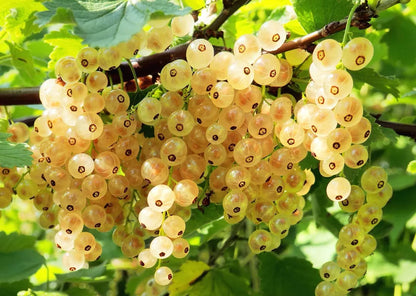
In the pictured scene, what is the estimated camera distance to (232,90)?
86cm

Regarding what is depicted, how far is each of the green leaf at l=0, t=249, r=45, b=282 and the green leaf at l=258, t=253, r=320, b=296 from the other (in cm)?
54

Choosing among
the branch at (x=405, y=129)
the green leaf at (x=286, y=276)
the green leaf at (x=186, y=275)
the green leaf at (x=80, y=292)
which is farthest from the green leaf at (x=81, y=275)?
the branch at (x=405, y=129)

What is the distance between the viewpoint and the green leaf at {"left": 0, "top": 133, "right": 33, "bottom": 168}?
3.06 ft

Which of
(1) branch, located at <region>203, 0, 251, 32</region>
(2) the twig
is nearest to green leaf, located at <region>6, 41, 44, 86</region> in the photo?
(1) branch, located at <region>203, 0, 251, 32</region>

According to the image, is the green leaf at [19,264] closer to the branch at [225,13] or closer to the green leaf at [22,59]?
the green leaf at [22,59]

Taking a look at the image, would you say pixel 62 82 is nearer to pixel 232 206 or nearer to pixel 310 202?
pixel 232 206

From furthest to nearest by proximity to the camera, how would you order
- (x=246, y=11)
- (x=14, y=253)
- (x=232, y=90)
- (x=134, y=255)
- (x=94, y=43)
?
(x=246, y=11), (x=14, y=253), (x=134, y=255), (x=232, y=90), (x=94, y=43)

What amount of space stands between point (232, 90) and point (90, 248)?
35 cm

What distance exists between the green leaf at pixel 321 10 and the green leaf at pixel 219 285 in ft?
2.29

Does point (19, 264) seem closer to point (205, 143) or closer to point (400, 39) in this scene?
point (205, 143)

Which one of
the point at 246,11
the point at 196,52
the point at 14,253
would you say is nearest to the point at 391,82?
the point at 196,52

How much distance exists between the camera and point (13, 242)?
141cm

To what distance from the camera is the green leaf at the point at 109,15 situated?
0.74 m

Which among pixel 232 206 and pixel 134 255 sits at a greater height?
pixel 232 206
